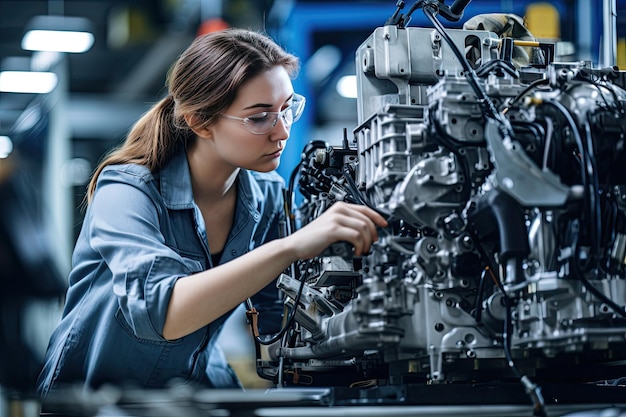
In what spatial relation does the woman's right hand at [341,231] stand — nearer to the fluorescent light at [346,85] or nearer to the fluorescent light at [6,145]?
the fluorescent light at [6,145]

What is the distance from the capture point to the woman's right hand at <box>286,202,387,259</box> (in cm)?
158

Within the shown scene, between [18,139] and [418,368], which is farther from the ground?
[18,139]

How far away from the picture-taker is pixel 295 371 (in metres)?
2.23

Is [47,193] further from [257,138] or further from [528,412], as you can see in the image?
[528,412]

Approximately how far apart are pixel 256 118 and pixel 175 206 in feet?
1.08

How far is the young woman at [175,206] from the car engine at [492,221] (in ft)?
1.16

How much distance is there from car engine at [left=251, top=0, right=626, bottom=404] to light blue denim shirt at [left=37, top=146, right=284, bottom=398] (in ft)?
1.34

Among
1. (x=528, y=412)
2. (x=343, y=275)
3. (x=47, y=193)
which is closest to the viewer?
(x=528, y=412)

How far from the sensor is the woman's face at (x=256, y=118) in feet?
6.89

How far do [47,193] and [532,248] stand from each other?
5188 mm

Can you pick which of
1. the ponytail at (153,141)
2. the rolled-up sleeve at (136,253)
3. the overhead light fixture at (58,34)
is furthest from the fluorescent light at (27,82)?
the rolled-up sleeve at (136,253)

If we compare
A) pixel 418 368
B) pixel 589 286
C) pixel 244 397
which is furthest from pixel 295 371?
pixel 589 286

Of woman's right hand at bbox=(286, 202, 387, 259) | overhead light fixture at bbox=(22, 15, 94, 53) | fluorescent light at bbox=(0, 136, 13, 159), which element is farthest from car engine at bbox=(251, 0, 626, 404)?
overhead light fixture at bbox=(22, 15, 94, 53)

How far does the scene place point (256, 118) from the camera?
82.6 inches
